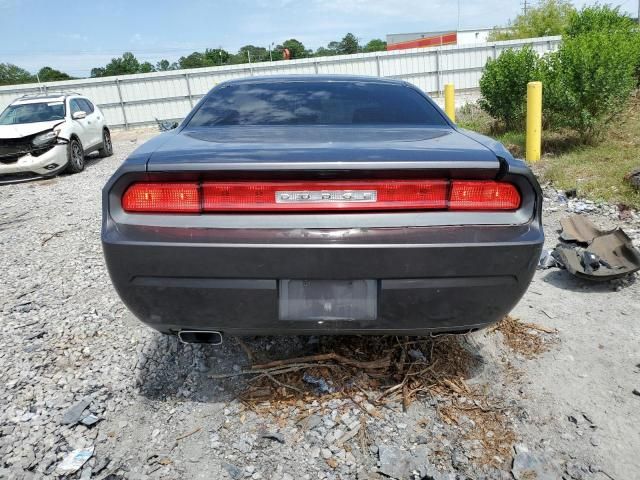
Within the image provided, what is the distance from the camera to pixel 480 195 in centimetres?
189

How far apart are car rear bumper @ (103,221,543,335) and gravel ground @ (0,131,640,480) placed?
48cm

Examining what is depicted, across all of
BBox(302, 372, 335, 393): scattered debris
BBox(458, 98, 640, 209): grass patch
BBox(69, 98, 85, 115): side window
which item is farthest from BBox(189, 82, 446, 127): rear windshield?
BBox(69, 98, 85, 115): side window

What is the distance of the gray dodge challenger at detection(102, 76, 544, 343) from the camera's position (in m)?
1.81

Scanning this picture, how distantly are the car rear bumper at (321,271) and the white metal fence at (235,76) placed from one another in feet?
64.6

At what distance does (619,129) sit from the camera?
8.49 metres

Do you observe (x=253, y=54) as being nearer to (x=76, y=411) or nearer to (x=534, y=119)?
(x=534, y=119)

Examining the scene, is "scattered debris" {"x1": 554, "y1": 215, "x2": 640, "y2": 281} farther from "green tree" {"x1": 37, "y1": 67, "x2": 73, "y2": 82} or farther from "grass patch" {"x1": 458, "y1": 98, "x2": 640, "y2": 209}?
"green tree" {"x1": 37, "y1": 67, "x2": 73, "y2": 82}

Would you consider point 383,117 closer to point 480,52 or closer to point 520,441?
point 520,441

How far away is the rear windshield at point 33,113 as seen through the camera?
934 cm

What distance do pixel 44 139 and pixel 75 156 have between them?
0.75 meters

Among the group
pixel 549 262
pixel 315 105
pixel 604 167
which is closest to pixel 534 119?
pixel 604 167

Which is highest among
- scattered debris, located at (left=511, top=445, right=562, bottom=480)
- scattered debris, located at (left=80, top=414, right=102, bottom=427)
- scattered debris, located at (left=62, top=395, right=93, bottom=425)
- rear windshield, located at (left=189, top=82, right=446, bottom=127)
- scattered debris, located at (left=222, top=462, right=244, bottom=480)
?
rear windshield, located at (left=189, top=82, right=446, bottom=127)

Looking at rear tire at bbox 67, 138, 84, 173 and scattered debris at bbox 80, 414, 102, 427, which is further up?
rear tire at bbox 67, 138, 84, 173

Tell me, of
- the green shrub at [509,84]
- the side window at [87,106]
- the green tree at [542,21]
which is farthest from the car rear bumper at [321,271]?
the green tree at [542,21]
